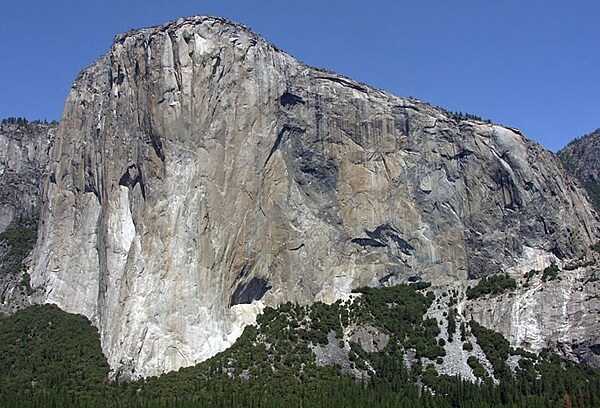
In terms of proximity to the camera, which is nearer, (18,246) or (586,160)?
(18,246)

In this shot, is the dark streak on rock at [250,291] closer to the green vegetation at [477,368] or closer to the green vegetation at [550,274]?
the green vegetation at [477,368]

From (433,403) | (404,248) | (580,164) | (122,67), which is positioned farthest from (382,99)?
(580,164)

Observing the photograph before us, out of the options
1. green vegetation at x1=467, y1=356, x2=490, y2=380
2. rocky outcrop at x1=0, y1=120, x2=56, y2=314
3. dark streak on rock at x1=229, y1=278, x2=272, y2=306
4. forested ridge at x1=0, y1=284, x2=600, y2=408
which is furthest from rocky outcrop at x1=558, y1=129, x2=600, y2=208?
rocky outcrop at x1=0, y1=120, x2=56, y2=314

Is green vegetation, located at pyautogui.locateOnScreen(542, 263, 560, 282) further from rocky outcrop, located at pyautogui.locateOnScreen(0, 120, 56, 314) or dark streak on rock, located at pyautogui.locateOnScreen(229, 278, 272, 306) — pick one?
rocky outcrop, located at pyautogui.locateOnScreen(0, 120, 56, 314)

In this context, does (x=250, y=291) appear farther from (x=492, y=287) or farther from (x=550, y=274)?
(x=550, y=274)

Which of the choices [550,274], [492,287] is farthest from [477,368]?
[550,274]

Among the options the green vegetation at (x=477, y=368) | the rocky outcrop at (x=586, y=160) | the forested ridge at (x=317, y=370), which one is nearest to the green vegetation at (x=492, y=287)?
the forested ridge at (x=317, y=370)
